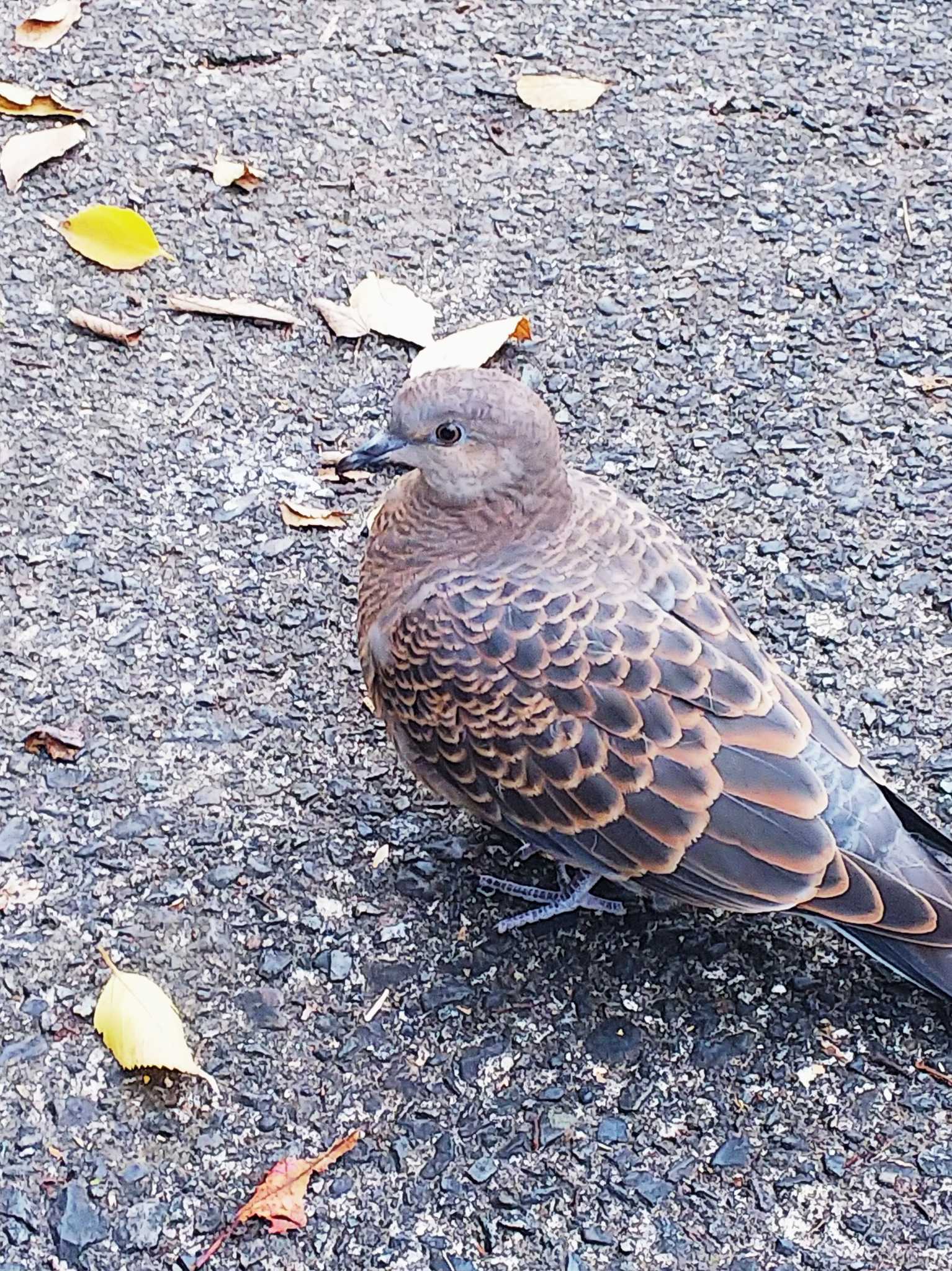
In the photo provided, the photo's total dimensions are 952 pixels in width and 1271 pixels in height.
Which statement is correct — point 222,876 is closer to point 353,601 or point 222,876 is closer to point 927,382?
point 353,601

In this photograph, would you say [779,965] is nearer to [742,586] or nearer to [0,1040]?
[742,586]

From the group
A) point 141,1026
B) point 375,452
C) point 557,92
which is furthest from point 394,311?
point 141,1026

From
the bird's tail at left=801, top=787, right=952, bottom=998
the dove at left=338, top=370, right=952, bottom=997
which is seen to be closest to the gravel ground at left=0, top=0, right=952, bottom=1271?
the bird's tail at left=801, top=787, right=952, bottom=998

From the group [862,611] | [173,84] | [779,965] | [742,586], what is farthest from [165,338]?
[779,965]

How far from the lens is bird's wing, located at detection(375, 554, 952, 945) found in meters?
2.53

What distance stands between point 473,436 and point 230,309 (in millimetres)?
1485

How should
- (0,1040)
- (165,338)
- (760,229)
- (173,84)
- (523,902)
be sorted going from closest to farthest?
(0,1040) < (523,902) < (165,338) < (760,229) < (173,84)

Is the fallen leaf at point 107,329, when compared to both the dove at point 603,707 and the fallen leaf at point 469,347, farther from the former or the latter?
the dove at point 603,707

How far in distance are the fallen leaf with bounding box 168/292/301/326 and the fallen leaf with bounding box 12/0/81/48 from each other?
1.22m

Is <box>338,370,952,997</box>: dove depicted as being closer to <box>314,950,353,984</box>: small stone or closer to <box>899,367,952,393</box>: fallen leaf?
<box>314,950,353,984</box>: small stone

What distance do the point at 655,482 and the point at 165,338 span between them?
130 centimetres

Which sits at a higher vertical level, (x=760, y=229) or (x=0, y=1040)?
(x=760, y=229)

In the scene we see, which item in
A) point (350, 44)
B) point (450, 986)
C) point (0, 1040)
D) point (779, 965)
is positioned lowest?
point (0, 1040)

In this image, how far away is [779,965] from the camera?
281 centimetres
